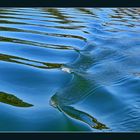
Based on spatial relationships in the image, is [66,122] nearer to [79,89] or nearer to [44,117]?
[44,117]

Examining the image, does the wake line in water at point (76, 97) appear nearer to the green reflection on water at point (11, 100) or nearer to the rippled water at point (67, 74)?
the rippled water at point (67, 74)

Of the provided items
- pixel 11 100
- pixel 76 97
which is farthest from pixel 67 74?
pixel 11 100

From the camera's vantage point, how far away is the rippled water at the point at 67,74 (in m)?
1.59

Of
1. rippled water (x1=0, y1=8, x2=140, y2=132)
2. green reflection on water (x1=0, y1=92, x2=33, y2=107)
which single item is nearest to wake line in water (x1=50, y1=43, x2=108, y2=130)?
rippled water (x1=0, y1=8, x2=140, y2=132)

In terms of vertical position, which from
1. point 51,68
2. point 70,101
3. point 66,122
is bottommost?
point 66,122

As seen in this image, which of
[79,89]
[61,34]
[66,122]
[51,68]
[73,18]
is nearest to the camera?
[66,122]

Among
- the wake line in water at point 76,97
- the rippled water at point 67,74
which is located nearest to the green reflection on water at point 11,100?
the rippled water at point 67,74

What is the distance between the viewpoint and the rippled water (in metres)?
1.59

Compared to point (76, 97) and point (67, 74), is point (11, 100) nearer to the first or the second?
point (76, 97)

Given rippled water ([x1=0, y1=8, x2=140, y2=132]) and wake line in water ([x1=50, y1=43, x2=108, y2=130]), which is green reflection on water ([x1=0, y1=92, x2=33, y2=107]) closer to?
rippled water ([x1=0, y1=8, x2=140, y2=132])

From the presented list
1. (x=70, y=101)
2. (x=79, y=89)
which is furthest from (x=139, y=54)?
(x=70, y=101)

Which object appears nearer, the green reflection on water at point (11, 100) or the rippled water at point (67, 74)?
the rippled water at point (67, 74)
